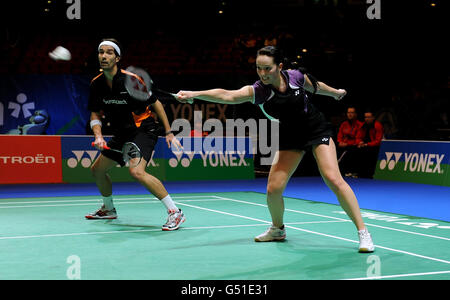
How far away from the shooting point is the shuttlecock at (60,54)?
1960cm

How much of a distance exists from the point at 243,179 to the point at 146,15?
29.1 feet

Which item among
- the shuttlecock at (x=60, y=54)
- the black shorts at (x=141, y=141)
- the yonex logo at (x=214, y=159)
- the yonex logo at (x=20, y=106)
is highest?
the shuttlecock at (x=60, y=54)

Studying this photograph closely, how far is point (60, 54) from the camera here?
19797 millimetres

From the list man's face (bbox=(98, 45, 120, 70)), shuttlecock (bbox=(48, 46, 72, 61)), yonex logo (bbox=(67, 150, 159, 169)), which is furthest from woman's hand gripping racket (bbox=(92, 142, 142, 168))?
shuttlecock (bbox=(48, 46, 72, 61))

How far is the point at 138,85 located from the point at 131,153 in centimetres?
79

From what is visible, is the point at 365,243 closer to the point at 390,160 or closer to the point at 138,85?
the point at 138,85

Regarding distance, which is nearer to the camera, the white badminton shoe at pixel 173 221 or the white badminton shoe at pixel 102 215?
the white badminton shoe at pixel 173 221

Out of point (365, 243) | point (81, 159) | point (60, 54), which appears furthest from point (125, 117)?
point (60, 54)

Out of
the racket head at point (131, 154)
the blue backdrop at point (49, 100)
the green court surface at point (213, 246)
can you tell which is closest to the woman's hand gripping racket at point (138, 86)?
the racket head at point (131, 154)

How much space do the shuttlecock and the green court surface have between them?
443 inches

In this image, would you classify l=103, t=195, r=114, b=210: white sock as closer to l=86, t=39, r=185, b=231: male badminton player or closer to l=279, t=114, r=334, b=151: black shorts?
l=86, t=39, r=185, b=231: male badminton player

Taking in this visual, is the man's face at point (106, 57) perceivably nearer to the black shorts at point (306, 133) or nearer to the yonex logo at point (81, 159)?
the black shorts at point (306, 133)

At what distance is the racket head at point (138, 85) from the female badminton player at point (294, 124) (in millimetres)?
1835
